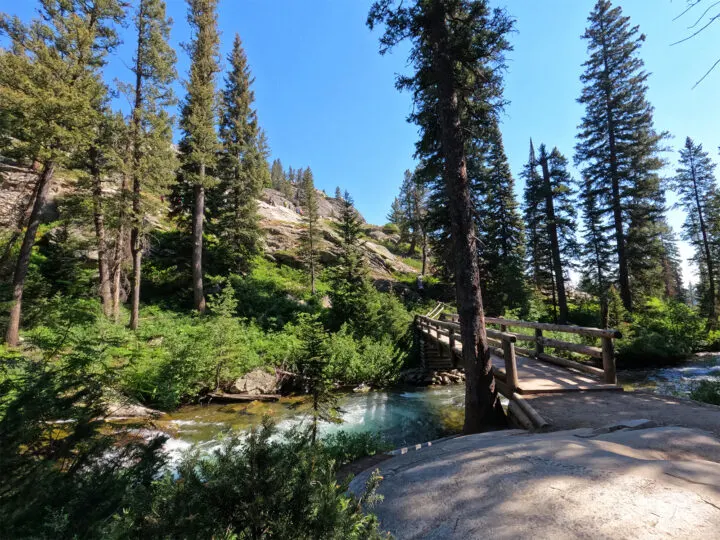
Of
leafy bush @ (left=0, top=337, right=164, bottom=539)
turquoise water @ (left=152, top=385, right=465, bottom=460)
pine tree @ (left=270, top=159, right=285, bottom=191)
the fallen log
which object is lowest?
turquoise water @ (left=152, top=385, right=465, bottom=460)

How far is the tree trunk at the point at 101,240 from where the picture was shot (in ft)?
44.5

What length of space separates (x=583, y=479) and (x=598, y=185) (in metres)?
24.9

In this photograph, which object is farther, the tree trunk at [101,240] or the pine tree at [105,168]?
the tree trunk at [101,240]

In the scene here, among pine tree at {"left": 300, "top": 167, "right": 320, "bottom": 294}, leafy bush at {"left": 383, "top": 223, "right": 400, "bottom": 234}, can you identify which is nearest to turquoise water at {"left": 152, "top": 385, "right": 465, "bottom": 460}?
pine tree at {"left": 300, "top": 167, "right": 320, "bottom": 294}

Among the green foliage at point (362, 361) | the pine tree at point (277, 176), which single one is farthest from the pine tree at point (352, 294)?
the pine tree at point (277, 176)

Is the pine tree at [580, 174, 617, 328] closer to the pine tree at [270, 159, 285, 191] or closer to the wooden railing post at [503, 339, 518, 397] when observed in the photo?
the wooden railing post at [503, 339, 518, 397]

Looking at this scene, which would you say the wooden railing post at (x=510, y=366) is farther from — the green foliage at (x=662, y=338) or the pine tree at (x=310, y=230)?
the pine tree at (x=310, y=230)

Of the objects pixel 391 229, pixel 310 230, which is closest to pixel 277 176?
pixel 391 229

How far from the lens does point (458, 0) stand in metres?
7.11

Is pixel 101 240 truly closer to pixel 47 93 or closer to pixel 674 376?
pixel 47 93

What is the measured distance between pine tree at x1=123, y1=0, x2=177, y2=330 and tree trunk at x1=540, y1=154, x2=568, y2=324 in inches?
934

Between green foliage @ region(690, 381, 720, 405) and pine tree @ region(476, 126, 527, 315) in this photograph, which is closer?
green foliage @ region(690, 381, 720, 405)

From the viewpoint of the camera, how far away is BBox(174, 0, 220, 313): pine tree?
1684 centimetres

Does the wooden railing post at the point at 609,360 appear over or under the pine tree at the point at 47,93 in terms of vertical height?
under
